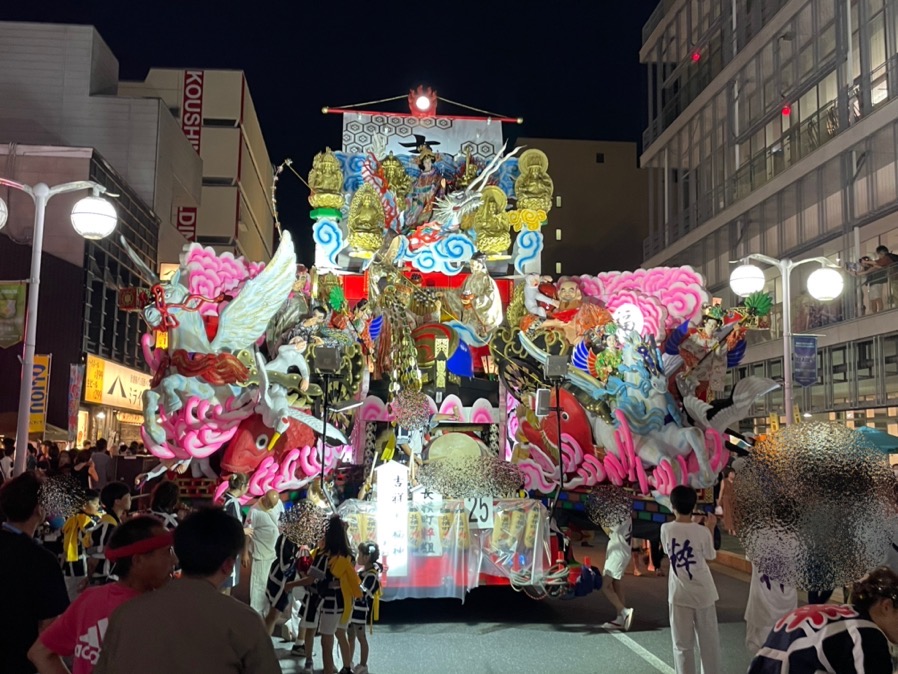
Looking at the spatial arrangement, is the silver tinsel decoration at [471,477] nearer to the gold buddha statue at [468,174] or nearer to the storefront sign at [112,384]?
the gold buddha statue at [468,174]

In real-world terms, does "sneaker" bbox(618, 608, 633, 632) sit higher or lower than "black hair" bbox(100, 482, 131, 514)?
lower

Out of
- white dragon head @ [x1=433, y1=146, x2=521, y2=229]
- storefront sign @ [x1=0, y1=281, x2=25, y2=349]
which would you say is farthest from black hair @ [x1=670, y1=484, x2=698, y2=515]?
white dragon head @ [x1=433, y1=146, x2=521, y2=229]

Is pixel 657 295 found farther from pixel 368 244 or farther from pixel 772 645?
→ pixel 772 645

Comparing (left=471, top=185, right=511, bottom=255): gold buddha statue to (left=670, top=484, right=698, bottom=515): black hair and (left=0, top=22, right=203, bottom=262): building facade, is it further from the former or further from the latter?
(left=0, top=22, right=203, bottom=262): building facade

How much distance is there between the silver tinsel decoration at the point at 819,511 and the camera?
151 inches

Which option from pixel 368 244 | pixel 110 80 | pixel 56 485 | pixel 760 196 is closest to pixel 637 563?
pixel 368 244

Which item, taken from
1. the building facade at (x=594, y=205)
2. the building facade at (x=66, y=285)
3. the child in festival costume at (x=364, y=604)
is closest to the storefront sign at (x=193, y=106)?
the building facade at (x=594, y=205)

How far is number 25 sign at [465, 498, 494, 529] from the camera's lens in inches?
424

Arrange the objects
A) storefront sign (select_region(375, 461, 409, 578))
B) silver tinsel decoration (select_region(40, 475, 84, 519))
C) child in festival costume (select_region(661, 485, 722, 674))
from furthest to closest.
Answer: storefront sign (select_region(375, 461, 409, 578)) → silver tinsel decoration (select_region(40, 475, 84, 519)) → child in festival costume (select_region(661, 485, 722, 674))

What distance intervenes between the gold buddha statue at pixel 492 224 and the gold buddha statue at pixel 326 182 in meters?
2.42

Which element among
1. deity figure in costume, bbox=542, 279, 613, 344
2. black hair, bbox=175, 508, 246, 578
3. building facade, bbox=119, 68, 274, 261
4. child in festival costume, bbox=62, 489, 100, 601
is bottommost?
child in festival costume, bbox=62, 489, 100, 601

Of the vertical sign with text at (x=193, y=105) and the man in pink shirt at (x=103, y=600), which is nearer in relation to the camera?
the man in pink shirt at (x=103, y=600)

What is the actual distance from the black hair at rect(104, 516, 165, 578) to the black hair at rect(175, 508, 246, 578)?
0.62 meters

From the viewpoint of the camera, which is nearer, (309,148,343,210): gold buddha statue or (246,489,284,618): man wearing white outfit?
(246,489,284,618): man wearing white outfit
